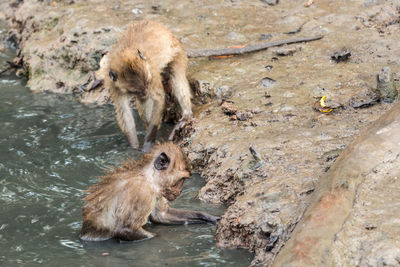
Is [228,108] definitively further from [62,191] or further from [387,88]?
[62,191]

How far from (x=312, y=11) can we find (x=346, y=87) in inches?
121

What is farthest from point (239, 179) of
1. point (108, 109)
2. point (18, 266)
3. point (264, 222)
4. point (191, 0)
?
point (191, 0)

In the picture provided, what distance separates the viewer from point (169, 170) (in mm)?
5922

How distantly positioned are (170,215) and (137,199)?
1.63ft

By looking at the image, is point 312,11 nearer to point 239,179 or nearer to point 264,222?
point 239,179

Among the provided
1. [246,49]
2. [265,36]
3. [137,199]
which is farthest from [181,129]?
[137,199]

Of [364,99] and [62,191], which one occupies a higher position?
[364,99]

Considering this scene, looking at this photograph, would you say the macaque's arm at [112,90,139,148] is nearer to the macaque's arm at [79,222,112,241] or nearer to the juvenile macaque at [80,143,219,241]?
the juvenile macaque at [80,143,219,241]

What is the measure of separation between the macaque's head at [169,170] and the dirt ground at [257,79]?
1.99 ft

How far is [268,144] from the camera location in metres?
6.53

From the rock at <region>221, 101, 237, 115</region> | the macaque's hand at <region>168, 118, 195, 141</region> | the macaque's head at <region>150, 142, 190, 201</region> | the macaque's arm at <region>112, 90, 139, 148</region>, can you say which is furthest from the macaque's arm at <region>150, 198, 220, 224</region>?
the macaque's arm at <region>112, 90, 139, 148</region>

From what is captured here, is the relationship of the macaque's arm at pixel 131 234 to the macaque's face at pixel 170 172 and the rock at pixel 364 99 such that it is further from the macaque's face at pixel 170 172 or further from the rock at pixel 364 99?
the rock at pixel 364 99

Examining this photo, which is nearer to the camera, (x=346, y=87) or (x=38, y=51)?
(x=346, y=87)

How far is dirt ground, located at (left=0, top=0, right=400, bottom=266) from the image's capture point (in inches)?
220
